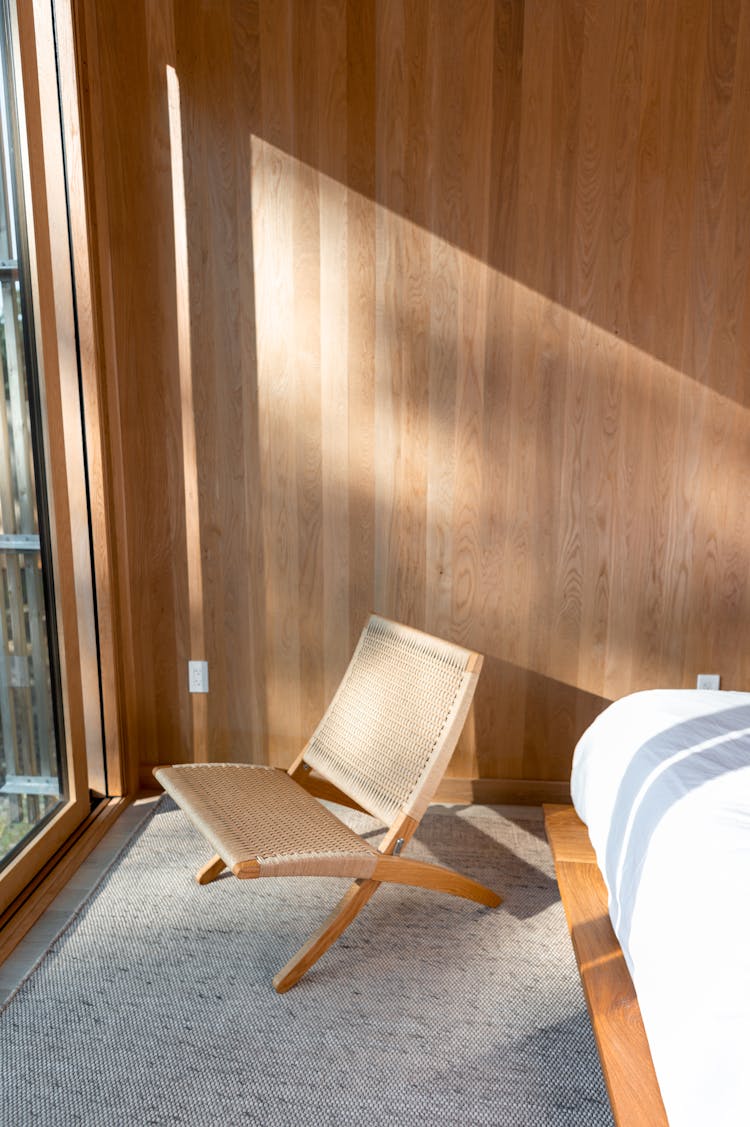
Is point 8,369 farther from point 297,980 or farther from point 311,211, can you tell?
point 297,980

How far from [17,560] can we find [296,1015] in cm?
134

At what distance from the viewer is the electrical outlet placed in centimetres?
296

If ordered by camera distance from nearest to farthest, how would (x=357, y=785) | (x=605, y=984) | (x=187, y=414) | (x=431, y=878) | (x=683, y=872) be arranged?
(x=683, y=872) < (x=605, y=984) < (x=431, y=878) < (x=357, y=785) < (x=187, y=414)

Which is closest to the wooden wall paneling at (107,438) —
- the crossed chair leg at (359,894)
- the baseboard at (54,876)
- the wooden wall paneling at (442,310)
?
the baseboard at (54,876)

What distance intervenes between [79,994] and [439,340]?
2040 millimetres

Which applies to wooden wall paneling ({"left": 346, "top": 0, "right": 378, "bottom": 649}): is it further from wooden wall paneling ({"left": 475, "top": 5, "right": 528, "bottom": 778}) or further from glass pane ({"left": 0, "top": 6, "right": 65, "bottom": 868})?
glass pane ({"left": 0, "top": 6, "right": 65, "bottom": 868})

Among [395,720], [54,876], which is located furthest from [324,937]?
[54,876]

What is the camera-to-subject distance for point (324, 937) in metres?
1.98

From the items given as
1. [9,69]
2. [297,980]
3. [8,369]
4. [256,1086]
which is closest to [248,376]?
[8,369]

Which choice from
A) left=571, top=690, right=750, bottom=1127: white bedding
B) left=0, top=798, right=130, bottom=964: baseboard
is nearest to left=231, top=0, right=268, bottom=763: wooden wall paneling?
left=0, top=798, right=130, bottom=964: baseboard

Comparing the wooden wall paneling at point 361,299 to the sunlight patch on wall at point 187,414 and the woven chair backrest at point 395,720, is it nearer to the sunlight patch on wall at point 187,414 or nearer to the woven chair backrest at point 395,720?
the woven chair backrest at point 395,720

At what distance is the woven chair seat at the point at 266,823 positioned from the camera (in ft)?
6.01

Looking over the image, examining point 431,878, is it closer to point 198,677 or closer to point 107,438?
point 198,677

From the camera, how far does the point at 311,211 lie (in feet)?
8.85
